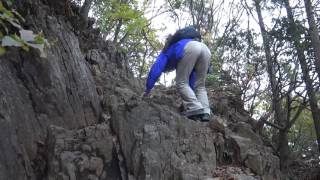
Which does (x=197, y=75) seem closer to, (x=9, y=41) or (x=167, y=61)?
(x=167, y=61)

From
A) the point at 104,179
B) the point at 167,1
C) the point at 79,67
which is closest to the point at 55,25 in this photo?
the point at 79,67

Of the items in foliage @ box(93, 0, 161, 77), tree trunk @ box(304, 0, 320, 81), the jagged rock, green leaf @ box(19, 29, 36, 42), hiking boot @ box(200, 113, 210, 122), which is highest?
foliage @ box(93, 0, 161, 77)

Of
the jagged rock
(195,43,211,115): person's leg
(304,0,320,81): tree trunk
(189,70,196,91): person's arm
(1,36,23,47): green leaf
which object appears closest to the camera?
(1,36,23,47): green leaf

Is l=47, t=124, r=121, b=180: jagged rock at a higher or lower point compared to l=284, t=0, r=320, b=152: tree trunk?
lower

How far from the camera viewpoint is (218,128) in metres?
7.54

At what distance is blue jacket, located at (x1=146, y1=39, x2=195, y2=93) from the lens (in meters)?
7.10

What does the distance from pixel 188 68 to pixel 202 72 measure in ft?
1.23

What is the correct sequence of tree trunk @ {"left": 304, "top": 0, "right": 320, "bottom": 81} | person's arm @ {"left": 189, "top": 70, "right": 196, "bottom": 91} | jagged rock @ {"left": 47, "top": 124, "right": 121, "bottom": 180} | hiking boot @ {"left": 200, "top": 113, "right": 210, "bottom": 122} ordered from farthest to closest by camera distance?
tree trunk @ {"left": 304, "top": 0, "right": 320, "bottom": 81}
person's arm @ {"left": 189, "top": 70, "right": 196, "bottom": 91}
hiking boot @ {"left": 200, "top": 113, "right": 210, "bottom": 122}
jagged rock @ {"left": 47, "top": 124, "right": 121, "bottom": 180}

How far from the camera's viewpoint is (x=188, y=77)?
7320 millimetres

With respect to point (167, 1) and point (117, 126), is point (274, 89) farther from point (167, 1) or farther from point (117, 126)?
point (167, 1)

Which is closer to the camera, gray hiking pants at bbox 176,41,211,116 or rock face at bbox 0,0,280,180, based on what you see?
rock face at bbox 0,0,280,180

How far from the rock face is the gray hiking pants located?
0.50 m

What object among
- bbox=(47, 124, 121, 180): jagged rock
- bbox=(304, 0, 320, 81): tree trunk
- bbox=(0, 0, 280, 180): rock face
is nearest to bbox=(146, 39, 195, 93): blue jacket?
bbox=(0, 0, 280, 180): rock face

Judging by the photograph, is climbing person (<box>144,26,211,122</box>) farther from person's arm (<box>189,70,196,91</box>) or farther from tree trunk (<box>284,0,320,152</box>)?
tree trunk (<box>284,0,320,152</box>)
